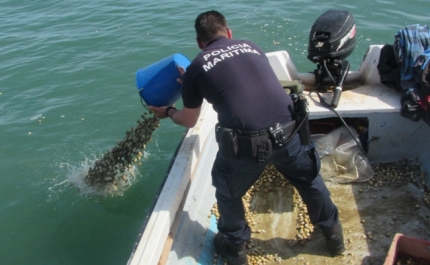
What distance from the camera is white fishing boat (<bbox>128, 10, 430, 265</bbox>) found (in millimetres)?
2975

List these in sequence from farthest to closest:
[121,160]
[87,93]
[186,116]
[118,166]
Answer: [87,93], [118,166], [121,160], [186,116]

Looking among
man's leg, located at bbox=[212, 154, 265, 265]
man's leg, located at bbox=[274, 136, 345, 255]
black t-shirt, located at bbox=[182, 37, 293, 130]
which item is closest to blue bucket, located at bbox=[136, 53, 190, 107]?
Result: black t-shirt, located at bbox=[182, 37, 293, 130]

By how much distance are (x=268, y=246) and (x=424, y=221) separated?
1328 millimetres

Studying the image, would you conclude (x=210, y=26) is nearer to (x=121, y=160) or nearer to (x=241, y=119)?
(x=241, y=119)

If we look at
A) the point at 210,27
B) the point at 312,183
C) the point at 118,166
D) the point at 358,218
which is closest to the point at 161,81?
the point at 210,27

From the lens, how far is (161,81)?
3328mm

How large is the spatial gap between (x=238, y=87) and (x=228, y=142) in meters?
0.35

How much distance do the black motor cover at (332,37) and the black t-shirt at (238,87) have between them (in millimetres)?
1483

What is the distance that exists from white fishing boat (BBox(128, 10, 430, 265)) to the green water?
1303 mm

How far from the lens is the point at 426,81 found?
135 inches

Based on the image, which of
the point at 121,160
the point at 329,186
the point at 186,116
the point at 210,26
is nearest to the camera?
the point at 210,26

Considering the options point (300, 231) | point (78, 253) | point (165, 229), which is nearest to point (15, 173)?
point (78, 253)

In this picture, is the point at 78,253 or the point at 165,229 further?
the point at 78,253

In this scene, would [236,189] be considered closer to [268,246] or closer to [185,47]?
[268,246]
